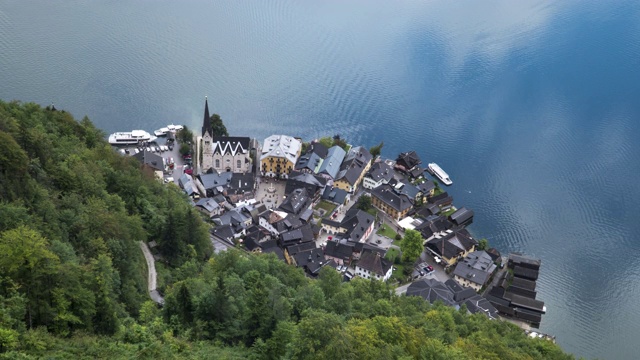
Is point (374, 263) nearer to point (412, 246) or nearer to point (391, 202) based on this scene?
point (412, 246)

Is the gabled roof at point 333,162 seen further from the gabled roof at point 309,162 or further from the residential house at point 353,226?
the residential house at point 353,226

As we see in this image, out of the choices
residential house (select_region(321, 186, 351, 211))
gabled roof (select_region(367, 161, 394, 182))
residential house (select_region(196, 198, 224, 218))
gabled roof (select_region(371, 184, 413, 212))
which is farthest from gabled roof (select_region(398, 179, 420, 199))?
residential house (select_region(196, 198, 224, 218))

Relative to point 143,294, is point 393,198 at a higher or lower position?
higher

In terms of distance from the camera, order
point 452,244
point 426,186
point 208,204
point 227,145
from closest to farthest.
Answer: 1. point 452,244
2. point 208,204
3. point 227,145
4. point 426,186

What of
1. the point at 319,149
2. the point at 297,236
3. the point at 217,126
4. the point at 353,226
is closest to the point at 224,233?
the point at 297,236

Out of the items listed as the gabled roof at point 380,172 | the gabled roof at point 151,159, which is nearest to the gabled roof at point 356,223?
the gabled roof at point 380,172
